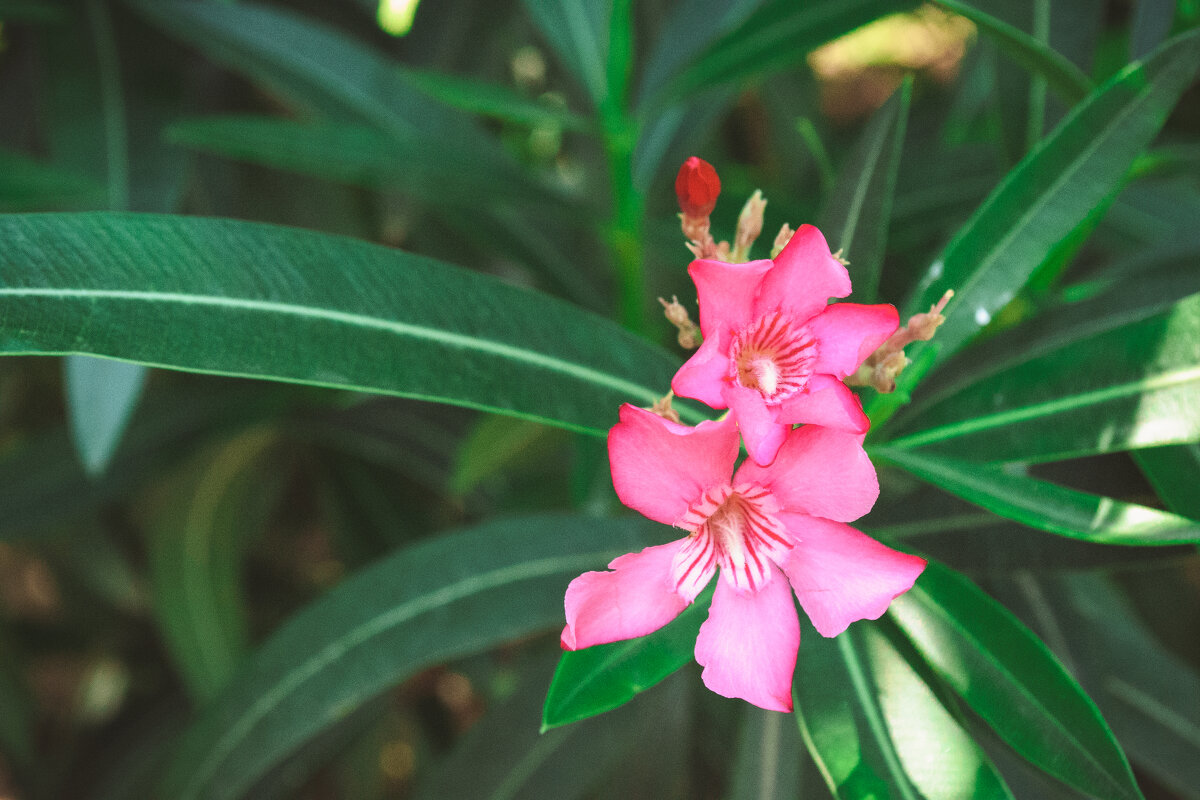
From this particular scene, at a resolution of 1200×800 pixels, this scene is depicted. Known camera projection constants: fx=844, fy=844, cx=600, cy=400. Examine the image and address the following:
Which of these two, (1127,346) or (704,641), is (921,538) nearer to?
(1127,346)

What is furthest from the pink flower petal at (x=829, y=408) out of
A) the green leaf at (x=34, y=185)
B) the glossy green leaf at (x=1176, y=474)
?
the green leaf at (x=34, y=185)

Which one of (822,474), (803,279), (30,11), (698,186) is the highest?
(30,11)

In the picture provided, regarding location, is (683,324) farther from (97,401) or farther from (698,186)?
(97,401)

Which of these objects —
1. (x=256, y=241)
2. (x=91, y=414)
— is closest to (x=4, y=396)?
(x=91, y=414)

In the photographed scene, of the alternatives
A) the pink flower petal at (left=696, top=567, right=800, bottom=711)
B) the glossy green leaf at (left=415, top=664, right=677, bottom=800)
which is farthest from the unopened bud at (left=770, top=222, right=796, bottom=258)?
the glossy green leaf at (left=415, top=664, right=677, bottom=800)

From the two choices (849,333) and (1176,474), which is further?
(1176,474)

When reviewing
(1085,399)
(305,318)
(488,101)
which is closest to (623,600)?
(305,318)

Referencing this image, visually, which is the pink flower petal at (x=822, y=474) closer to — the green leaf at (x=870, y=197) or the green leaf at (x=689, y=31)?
the green leaf at (x=870, y=197)

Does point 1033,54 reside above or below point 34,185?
below
